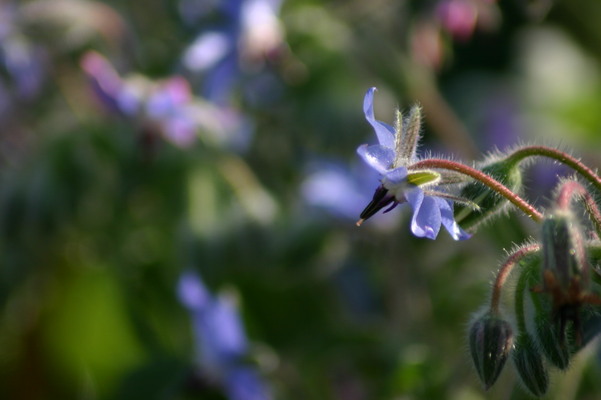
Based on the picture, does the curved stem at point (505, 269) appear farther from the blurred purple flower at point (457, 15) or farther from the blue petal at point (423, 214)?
the blurred purple flower at point (457, 15)

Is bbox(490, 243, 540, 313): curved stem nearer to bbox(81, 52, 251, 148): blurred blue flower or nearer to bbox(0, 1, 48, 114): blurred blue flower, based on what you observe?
bbox(81, 52, 251, 148): blurred blue flower

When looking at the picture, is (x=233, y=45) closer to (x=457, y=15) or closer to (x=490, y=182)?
(x=457, y=15)

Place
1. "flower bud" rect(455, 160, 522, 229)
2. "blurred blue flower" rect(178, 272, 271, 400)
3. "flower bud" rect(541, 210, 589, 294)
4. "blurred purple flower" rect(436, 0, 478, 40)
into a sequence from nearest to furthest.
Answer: "flower bud" rect(541, 210, 589, 294), "flower bud" rect(455, 160, 522, 229), "blurred blue flower" rect(178, 272, 271, 400), "blurred purple flower" rect(436, 0, 478, 40)

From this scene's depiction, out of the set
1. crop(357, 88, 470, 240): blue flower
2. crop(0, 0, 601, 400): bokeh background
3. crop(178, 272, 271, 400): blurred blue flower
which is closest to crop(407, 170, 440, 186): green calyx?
crop(357, 88, 470, 240): blue flower

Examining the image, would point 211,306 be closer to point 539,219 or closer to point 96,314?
point 96,314

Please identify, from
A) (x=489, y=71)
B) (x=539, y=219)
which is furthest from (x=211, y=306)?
(x=489, y=71)

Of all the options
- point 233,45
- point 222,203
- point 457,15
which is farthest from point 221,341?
point 457,15
